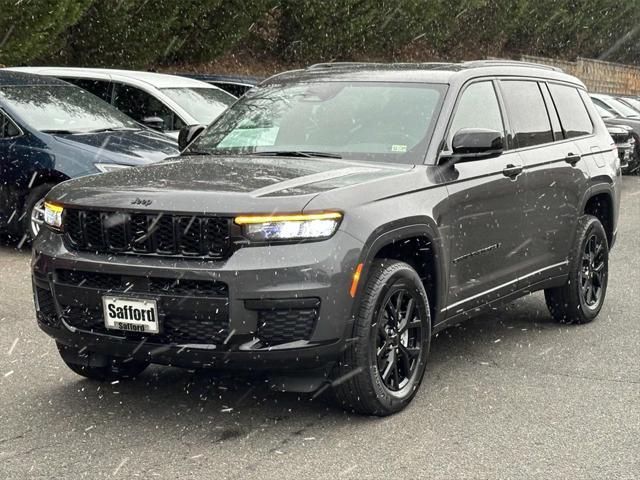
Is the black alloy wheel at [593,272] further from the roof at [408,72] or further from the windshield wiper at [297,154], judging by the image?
the windshield wiper at [297,154]

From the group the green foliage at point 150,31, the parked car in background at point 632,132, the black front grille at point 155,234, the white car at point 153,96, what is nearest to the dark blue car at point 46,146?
the white car at point 153,96

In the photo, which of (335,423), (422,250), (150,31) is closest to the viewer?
(335,423)

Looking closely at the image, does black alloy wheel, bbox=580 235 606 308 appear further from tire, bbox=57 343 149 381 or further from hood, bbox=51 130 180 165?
hood, bbox=51 130 180 165

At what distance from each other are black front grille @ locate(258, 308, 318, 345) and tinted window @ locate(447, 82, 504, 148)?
1.61m

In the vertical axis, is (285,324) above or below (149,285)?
below

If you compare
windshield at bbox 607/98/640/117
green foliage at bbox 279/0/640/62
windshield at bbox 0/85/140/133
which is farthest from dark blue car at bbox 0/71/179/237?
green foliage at bbox 279/0/640/62

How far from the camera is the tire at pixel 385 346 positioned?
5035 mm

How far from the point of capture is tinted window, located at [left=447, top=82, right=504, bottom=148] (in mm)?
6152

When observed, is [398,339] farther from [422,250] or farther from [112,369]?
[112,369]

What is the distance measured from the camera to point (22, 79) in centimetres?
1100

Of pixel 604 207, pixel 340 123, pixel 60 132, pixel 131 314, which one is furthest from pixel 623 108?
pixel 131 314

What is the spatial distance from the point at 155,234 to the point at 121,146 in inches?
216

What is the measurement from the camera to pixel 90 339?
5.08 meters

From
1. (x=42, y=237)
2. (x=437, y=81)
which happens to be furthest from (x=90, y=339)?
(x=437, y=81)
